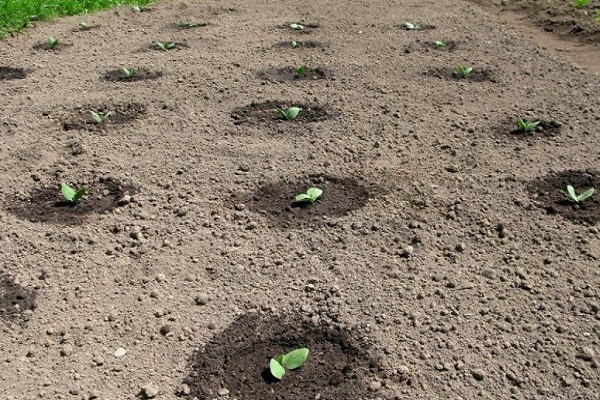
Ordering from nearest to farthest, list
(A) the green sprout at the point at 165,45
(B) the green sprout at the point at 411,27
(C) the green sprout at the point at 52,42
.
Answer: (A) the green sprout at the point at 165,45 → (C) the green sprout at the point at 52,42 → (B) the green sprout at the point at 411,27

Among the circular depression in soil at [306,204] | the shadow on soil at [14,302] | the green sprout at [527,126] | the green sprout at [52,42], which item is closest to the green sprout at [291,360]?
the circular depression in soil at [306,204]

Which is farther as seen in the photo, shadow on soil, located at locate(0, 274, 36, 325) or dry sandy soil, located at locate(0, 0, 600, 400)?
shadow on soil, located at locate(0, 274, 36, 325)

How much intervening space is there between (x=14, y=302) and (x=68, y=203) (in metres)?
1.14

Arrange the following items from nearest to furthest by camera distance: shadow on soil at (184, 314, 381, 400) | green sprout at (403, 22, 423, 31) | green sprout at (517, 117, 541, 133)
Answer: shadow on soil at (184, 314, 381, 400)
green sprout at (517, 117, 541, 133)
green sprout at (403, 22, 423, 31)

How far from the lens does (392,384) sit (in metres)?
3.13

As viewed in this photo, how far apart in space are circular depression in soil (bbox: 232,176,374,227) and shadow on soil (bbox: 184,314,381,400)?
107cm

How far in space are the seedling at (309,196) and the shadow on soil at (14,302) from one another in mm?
1799

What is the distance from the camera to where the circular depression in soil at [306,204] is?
14.9 ft

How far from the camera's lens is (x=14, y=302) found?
3.72 metres

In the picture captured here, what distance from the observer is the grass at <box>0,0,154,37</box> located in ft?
29.7

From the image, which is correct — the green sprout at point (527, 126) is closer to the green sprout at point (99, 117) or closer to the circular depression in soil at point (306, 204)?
the circular depression in soil at point (306, 204)

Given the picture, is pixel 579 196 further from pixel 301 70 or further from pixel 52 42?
pixel 52 42

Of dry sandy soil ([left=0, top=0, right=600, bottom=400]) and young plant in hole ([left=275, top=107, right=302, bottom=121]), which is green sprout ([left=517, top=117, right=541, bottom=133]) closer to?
dry sandy soil ([left=0, top=0, right=600, bottom=400])

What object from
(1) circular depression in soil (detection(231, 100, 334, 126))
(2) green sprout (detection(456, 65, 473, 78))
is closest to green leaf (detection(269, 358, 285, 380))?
(1) circular depression in soil (detection(231, 100, 334, 126))
